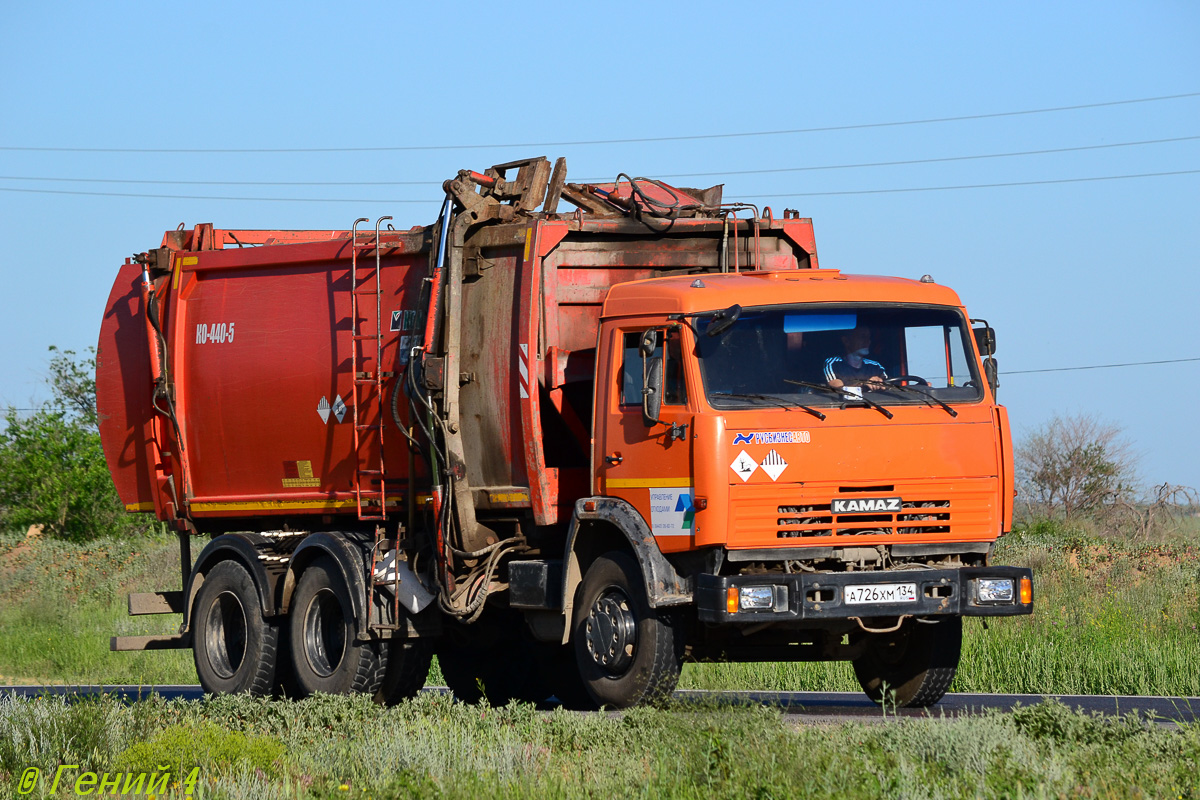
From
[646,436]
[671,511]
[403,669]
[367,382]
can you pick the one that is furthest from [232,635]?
[671,511]

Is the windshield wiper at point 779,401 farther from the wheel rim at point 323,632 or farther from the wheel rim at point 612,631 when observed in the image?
the wheel rim at point 323,632

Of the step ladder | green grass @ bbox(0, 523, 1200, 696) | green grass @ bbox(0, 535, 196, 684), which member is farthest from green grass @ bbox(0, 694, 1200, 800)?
green grass @ bbox(0, 535, 196, 684)

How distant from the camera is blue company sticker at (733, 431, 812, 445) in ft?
29.8

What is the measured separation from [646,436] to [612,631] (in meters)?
→ 1.34

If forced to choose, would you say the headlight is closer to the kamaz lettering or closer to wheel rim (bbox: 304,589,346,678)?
the kamaz lettering

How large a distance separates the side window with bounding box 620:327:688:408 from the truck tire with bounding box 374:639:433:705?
3071mm

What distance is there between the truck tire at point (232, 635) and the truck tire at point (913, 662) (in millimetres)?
4954

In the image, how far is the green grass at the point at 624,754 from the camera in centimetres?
643

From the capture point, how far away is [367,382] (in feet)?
38.6

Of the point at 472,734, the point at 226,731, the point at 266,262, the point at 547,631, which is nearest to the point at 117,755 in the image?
the point at 226,731

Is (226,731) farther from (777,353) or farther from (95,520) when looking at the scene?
(95,520)

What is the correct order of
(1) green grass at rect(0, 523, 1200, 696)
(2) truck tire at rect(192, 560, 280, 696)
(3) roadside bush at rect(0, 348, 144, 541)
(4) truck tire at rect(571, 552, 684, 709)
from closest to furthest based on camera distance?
(4) truck tire at rect(571, 552, 684, 709) → (2) truck tire at rect(192, 560, 280, 696) → (1) green grass at rect(0, 523, 1200, 696) → (3) roadside bush at rect(0, 348, 144, 541)

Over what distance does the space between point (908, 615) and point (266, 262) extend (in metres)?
6.43

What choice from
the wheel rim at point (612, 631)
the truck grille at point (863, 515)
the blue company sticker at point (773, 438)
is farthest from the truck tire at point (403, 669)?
the blue company sticker at point (773, 438)
